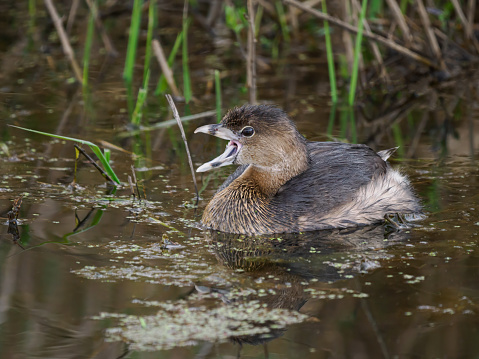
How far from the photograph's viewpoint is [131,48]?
31.6 ft

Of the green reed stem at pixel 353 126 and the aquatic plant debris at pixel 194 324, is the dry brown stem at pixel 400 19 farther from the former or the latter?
the aquatic plant debris at pixel 194 324

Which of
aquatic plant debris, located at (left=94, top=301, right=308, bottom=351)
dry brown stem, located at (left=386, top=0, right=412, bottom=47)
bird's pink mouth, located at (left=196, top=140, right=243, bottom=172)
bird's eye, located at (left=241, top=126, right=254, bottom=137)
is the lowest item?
aquatic plant debris, located at (left=94, top=301, right=308, bottom=351)

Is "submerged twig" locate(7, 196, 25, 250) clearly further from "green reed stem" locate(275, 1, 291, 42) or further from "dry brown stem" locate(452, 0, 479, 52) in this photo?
"green reed stem" locate(275, 1, 291, 42)

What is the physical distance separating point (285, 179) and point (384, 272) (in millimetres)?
1485

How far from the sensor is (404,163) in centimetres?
788

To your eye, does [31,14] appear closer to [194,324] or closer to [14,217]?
[14,217]

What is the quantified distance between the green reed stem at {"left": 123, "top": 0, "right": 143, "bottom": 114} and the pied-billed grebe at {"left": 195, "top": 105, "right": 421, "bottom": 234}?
10.7ft

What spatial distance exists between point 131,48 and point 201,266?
4.96 m

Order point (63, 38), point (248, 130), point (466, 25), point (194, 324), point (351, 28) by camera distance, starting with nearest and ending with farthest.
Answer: point (194, 324), point (248, 130), point (351, 28), point (63, 38), point (466, 25)

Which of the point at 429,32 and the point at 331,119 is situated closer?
the point at 331,119

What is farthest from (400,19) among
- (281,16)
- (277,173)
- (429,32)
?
(277,173)

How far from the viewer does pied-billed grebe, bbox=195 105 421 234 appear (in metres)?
6.18

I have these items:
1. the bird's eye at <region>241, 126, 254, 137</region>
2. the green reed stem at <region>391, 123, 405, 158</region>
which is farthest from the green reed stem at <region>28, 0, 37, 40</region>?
the bird's eye at <region>241, 126, 254, 137</region>

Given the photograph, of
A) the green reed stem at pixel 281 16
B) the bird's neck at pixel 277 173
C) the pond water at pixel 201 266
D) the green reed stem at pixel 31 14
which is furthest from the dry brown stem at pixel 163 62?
the green reed stem at pixel 31 14
